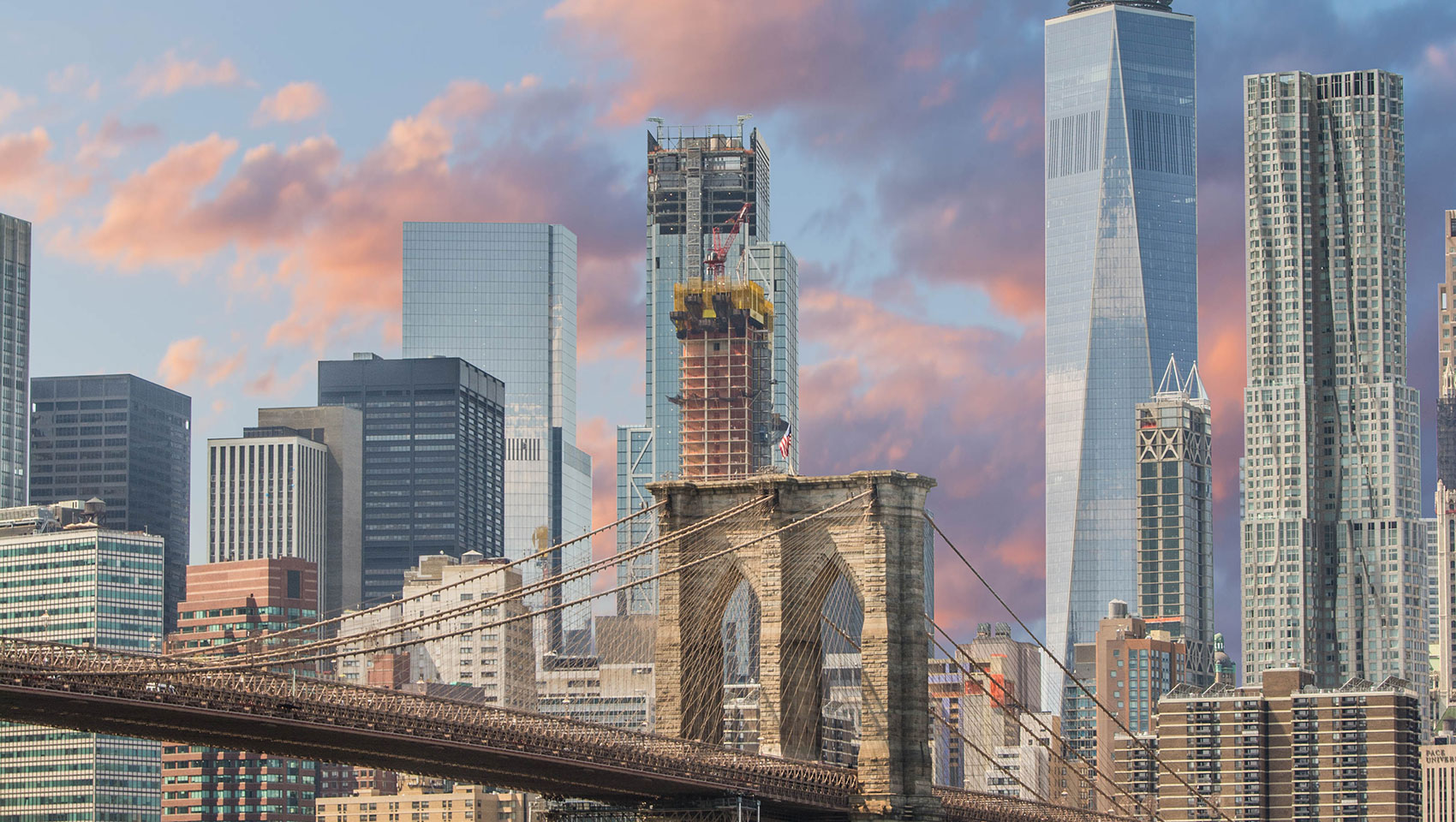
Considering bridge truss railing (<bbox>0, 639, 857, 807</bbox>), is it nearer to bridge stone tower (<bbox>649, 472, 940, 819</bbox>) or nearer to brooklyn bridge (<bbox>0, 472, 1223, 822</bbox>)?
brooklyn bridge (<bbox>0, 472, 1223, 822</bbox>)

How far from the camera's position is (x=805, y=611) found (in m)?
105

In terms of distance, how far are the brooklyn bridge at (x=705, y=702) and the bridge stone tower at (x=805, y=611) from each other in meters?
0.07

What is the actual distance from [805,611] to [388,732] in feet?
74.8

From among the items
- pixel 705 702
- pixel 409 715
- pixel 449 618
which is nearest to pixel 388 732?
pixel 409 715

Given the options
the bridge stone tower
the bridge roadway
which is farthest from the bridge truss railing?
the bridge stone tower

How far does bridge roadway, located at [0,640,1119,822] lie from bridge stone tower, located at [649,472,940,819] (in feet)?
9.18

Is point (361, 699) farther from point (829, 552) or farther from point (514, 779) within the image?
point (829, 552)

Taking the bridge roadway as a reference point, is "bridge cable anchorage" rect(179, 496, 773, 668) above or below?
above

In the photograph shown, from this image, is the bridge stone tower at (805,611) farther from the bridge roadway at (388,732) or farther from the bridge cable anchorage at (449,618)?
the bridge roadway at (388,732)

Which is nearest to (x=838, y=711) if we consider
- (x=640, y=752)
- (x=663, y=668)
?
(x=663, y=668)

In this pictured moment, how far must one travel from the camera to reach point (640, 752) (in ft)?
308

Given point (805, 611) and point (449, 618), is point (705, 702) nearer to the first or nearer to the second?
point (805, 611)

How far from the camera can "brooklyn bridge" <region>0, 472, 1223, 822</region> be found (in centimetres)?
8744

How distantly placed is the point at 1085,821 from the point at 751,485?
32.1 meters
